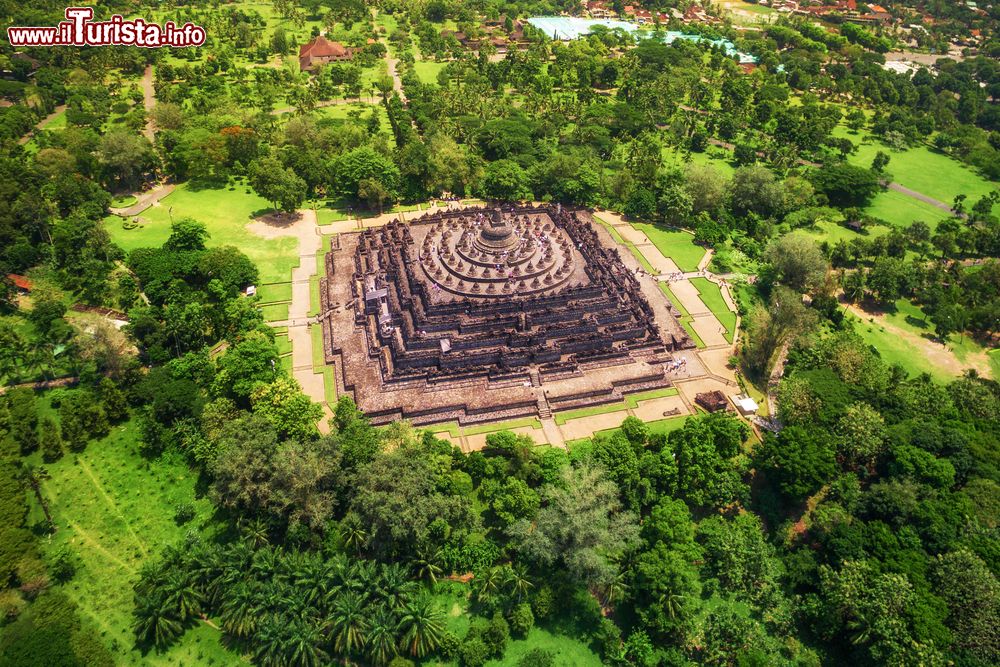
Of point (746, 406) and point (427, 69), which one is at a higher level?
point (427, 69)

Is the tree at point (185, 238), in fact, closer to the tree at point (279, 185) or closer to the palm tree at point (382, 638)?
the tree at point (279, 185)

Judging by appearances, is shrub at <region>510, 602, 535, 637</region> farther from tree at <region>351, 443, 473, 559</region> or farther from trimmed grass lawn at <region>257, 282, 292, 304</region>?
trimmed grass lawn at <region>257, 282, 292, 304</region>

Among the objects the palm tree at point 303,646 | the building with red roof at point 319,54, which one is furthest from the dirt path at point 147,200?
the palm tree at point 303,646

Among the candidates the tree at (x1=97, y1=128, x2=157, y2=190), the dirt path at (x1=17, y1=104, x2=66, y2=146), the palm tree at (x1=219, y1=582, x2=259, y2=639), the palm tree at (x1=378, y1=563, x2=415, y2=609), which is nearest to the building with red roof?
the dirt path at (x1=17, y1=104, x2=66, y2=146)

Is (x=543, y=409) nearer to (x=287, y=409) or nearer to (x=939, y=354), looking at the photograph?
(x=287, y=409)

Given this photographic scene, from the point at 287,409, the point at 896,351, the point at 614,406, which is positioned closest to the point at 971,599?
the point at 614,406

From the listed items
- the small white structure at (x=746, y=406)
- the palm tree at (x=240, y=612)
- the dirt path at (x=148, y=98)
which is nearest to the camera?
the palm tree at (x=240, y=612)
